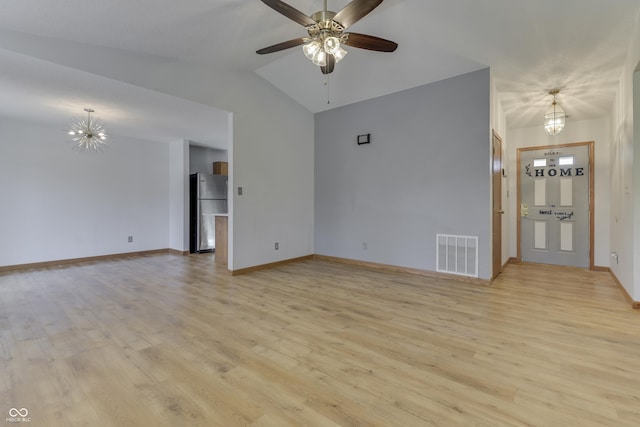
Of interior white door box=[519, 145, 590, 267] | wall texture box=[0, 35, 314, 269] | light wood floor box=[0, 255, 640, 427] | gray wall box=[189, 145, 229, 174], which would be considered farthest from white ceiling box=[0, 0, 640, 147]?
light wood floor box=[0, 255, 640, 427]

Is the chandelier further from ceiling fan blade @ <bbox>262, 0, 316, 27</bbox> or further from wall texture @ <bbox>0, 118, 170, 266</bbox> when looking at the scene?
ceiling fan blade @ <bbox>262, 0, 316, 27</bbox>

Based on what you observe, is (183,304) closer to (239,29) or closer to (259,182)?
(259,182)

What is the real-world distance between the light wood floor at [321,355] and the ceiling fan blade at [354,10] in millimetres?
2539

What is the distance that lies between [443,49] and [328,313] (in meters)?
3.42

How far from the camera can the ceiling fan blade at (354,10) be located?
7.11 feet

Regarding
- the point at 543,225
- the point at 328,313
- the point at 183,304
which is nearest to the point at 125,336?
the point at 183,304

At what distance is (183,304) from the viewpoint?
3.16 metres

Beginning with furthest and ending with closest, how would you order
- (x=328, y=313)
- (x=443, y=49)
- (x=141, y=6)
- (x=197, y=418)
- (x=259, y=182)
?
(x=259, y=182), (x=443, y=49), (x=328, y=313), (x=141, y=6), (x=197, y=418)

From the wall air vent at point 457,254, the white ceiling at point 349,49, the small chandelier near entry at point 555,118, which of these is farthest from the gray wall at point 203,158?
the small chandelier near entry at point 555,118

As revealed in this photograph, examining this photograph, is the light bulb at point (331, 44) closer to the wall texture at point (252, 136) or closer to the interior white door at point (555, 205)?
the wall texture at point (252, 136)

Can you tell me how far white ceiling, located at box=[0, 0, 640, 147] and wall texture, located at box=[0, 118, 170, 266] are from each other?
66cm

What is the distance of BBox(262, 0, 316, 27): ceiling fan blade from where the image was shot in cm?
223

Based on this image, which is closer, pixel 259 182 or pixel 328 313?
pixel 328 313
